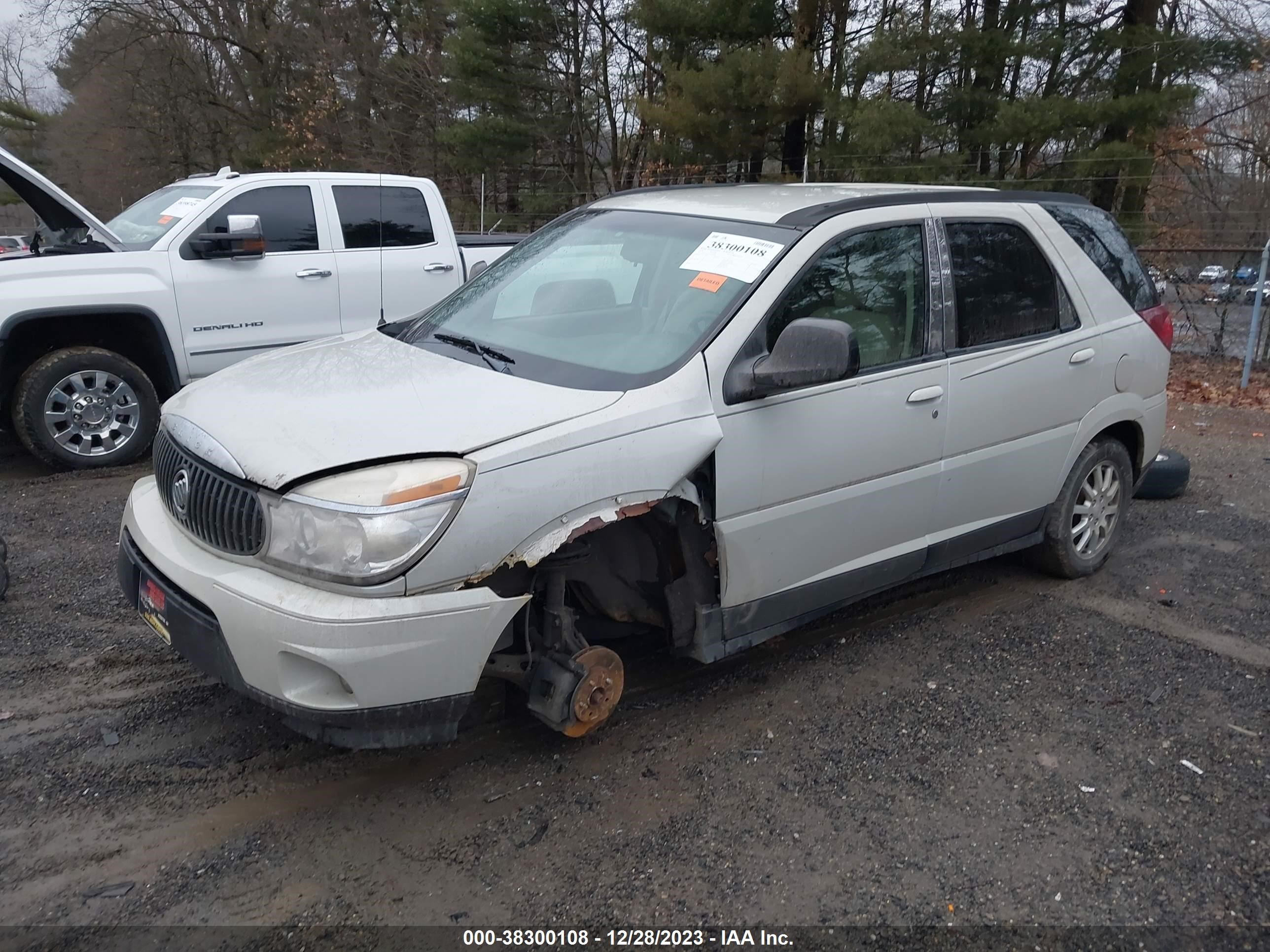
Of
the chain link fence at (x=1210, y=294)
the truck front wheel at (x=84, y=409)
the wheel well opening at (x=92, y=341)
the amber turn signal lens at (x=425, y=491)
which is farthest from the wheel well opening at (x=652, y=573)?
the chain link fence at (x=1210, y=294)

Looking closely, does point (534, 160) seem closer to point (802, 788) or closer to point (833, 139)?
point (833, 139)

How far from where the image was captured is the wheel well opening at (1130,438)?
5.14 metres

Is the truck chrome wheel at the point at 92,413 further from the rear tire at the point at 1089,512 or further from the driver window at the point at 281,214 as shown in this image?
the rear tire at the point at 1089,512

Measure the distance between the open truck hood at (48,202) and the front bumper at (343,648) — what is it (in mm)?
4317

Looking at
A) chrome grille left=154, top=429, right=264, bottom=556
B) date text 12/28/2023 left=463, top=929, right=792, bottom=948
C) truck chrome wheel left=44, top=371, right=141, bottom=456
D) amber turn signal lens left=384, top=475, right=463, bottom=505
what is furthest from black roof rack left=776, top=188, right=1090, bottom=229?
truck chrome wheel left=44, top=371, right=141, bottom=456

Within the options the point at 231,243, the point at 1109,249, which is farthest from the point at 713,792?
the point at 231,243

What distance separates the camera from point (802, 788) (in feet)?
11.1

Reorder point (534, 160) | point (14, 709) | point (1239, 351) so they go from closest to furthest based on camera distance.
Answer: point (14, 709) → point (1239, 351) → point (534, 160)

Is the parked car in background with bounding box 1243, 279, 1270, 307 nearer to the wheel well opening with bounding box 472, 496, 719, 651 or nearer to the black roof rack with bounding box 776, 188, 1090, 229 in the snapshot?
the black roof rack with bounding box 776, 188, 1090, 229

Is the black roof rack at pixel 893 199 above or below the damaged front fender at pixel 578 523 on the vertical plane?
above

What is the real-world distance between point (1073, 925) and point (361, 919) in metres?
1.94

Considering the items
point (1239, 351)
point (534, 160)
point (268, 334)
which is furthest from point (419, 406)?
point (534, 160)

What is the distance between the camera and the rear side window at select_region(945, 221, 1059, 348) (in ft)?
14.0

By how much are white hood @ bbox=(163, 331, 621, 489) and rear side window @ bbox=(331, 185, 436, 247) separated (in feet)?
14.7
